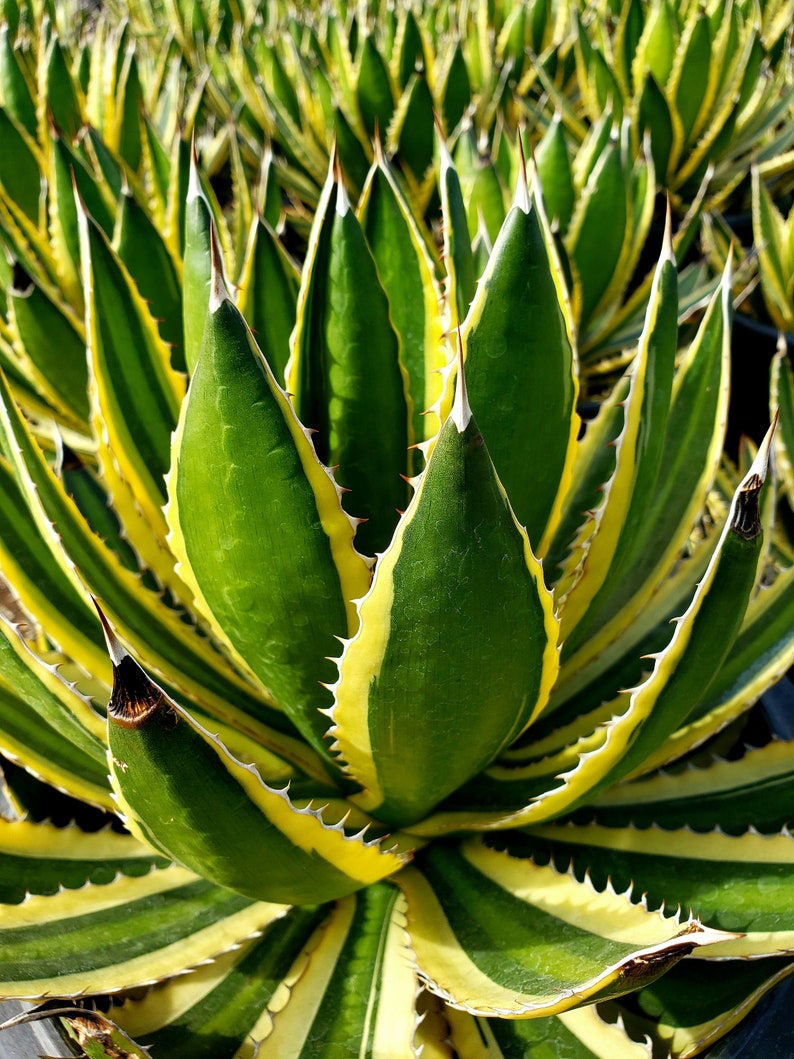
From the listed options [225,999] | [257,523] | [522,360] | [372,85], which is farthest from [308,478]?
[372,85]

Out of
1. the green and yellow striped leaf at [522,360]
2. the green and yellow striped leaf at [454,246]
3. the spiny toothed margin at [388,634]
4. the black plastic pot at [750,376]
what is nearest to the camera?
the spiny toothed margin at [388,634]

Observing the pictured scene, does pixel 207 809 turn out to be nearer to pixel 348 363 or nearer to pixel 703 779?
pixel 348 363

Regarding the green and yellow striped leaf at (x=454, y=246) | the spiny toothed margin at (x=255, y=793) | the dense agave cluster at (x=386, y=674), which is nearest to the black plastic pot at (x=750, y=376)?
the dense agave cluster at (x=386, y=674)

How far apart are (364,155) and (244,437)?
4.23 feet

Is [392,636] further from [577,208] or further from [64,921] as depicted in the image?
[577,208]

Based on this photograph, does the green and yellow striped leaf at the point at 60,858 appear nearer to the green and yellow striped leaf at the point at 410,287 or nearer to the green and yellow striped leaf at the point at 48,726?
the green and yellow striped leaf at the point at 48,726

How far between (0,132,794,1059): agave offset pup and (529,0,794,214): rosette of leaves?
117 cm

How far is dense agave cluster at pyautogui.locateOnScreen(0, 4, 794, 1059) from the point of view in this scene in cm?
48

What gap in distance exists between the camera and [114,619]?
0.63 m

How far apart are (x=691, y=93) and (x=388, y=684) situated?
163 cm

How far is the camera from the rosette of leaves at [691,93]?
1.69m

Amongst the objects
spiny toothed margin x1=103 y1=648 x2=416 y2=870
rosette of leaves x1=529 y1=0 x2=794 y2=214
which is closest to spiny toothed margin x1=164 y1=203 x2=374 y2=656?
spiny toothed margin x1=103 y1=648 x2=416 y2=870

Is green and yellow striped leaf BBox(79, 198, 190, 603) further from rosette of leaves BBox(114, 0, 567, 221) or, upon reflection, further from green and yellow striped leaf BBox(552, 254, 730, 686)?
rosette of leaves BBox(114, 0, 567, 221)

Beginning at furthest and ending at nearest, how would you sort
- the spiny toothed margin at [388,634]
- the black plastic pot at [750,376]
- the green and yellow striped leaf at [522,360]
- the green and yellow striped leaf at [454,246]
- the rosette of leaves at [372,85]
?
the rosette of leaves at [372,85] < the black plastic pot at [750,376] < the green and yellow striped leaf at [454,246] < the green and yellow striped leaf at [522,360] < the spiny toothed margin at [388,634]
